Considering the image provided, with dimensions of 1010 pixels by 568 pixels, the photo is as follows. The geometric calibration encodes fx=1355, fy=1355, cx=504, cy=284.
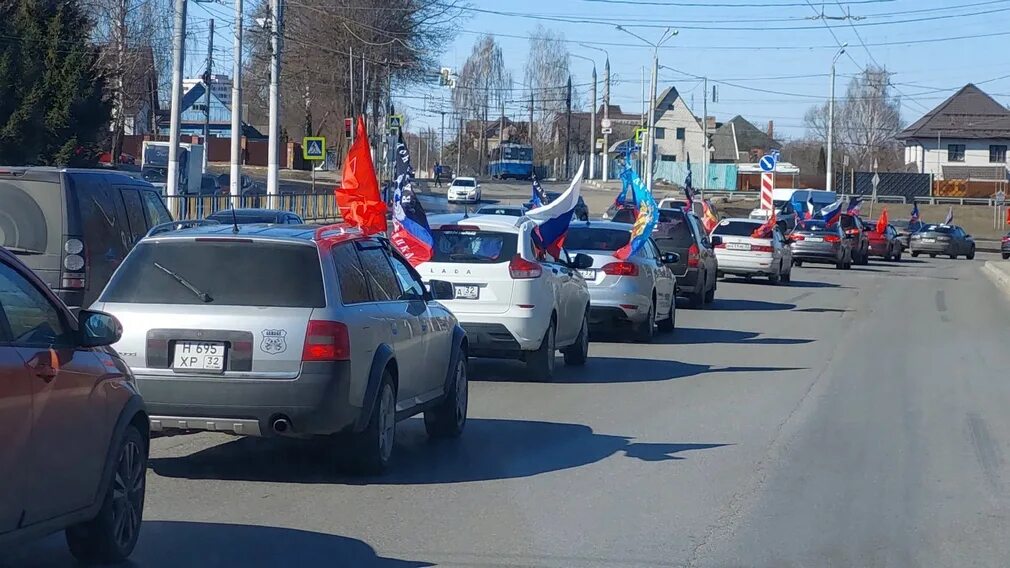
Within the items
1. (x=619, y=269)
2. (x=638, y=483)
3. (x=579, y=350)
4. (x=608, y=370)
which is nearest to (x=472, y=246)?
(x=579, y=350)

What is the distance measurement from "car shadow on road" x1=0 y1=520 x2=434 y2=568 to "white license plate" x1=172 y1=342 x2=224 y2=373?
997 mm

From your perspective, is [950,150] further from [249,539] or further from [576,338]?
[249,539]

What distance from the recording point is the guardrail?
100 feet

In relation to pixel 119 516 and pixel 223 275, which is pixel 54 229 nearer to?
pixel 223 275

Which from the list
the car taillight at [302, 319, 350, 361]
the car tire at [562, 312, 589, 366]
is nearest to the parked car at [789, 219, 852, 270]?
the car tire at [562, 312, 589, 366]

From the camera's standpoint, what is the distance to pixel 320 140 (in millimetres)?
39469

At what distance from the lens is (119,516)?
20.8 feet

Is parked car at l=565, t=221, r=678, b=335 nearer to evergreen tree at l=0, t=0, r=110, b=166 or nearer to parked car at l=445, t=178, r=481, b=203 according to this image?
evergreen tree at l=0, t=0, r=110, b=166

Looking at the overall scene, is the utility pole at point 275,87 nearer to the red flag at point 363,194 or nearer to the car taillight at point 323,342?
the red flag at point 363,194

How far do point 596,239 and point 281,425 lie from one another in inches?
434

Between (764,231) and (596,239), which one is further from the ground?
(764,231)

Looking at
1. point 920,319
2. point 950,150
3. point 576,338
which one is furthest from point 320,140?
point 950,150

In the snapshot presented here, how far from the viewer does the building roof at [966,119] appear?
102m

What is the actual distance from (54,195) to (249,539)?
19.6 feet
